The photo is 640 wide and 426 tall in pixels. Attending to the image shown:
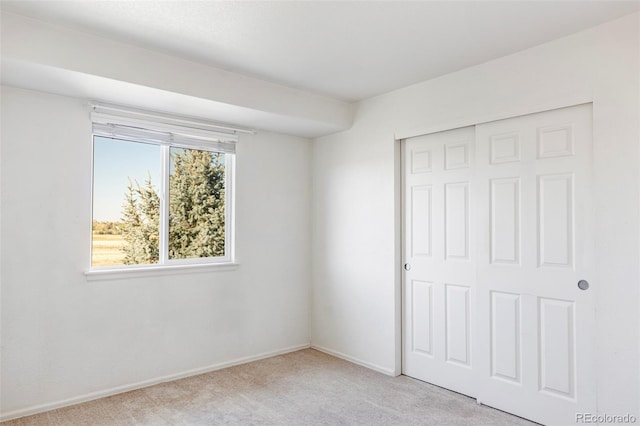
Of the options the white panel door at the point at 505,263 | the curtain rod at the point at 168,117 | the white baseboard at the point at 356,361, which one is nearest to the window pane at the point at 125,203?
the curtain rod at the point at 168,117

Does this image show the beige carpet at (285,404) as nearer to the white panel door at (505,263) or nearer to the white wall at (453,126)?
the white panel door at (505,263)

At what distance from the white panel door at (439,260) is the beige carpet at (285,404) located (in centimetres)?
23

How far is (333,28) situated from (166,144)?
73.0 inches

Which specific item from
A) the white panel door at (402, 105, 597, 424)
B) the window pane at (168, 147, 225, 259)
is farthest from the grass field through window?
the white panel door at (402, 105, 597, 424)

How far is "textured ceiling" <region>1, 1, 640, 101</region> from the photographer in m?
2.24

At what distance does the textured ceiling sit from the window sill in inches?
68.7

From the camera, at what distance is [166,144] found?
3521mm

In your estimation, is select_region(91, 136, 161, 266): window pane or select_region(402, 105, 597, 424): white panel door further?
select_region(91, 136, 161, 266): window pane

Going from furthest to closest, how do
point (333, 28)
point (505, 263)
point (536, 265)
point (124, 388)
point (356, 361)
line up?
point (356, 361) < point (124, 388) < point (505, 263) < point (536, 265) < point (333, 28)

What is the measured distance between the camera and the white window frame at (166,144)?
3197 mm

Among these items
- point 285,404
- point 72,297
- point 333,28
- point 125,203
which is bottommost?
point 285,404

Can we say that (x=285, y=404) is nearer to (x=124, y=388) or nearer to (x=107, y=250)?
(x=124, y=388)

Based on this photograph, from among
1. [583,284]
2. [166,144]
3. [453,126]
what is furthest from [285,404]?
[453,126]

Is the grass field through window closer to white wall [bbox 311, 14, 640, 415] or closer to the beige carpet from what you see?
the beige carpet
